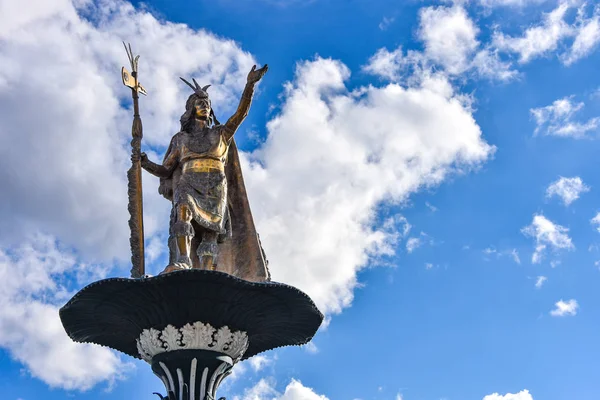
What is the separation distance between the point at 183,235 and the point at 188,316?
1.61 m

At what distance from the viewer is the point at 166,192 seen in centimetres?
1836

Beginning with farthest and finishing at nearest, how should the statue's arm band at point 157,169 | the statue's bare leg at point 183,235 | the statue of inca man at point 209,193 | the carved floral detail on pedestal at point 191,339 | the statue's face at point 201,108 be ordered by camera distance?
the statue's face at point 201,108, the statue's arm band at point 157,169, the statue of inca man at point 209,193, the statue's bare leg at point 183,235, the carved floral detail on pedestal at point 191,339

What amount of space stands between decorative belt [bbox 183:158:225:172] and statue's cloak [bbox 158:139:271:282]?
0.32m

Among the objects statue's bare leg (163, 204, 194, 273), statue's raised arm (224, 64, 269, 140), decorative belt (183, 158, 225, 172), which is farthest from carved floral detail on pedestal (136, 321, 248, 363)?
statue's raised arm (224, 64, 269, 140)

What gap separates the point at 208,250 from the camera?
57.6 ft

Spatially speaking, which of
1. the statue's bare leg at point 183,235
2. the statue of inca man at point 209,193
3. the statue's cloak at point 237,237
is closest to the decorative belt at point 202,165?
the statue of inca man at point 209,193

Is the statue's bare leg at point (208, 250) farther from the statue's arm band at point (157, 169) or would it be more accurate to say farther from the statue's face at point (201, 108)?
Result: the statue's face at point (201, 108)

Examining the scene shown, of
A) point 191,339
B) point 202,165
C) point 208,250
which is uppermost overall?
point 202,165

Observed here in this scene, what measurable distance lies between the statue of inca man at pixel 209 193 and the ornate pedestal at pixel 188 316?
1200 mm

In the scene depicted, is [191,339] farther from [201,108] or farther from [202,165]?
[201,108]

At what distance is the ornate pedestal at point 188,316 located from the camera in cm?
1552

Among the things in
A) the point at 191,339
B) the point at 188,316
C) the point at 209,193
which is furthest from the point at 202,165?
the point at 191,339

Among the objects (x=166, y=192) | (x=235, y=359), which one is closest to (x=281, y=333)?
(x=235, y=359)

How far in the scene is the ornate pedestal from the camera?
15.5 meters
